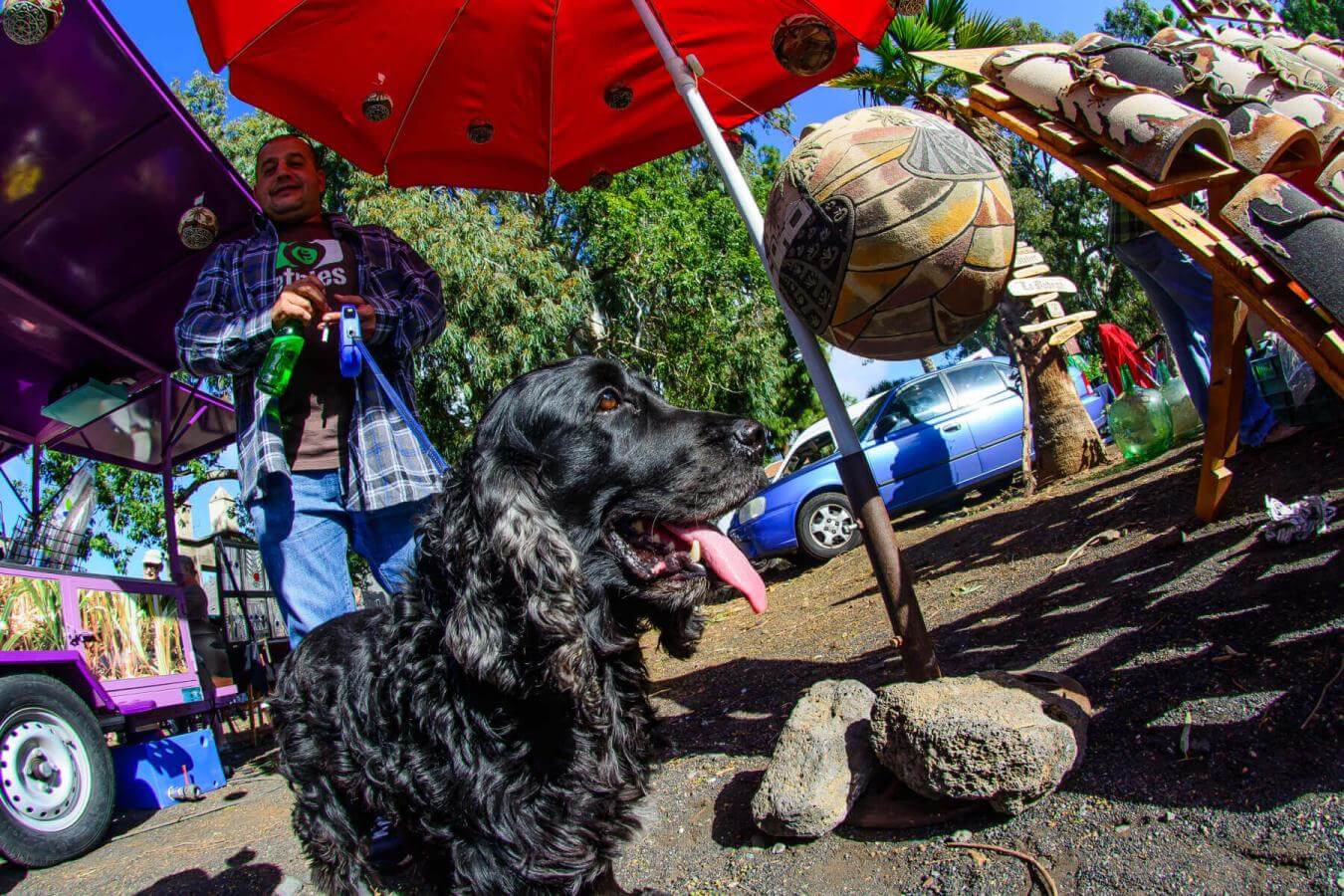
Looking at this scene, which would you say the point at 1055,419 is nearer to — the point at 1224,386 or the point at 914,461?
the point at 914,461

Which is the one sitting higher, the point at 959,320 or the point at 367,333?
the point at 367,333

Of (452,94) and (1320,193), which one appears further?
(452,94)

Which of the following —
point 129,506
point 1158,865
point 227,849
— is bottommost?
point 1158,865

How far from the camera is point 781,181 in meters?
2.85

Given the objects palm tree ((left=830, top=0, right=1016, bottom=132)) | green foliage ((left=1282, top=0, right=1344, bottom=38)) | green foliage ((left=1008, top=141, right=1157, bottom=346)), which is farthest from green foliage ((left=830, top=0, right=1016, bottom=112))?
green foliage ((left=1282, top=0, right=1344, bottom=38))

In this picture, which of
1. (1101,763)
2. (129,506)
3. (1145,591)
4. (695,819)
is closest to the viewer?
(1101,763)

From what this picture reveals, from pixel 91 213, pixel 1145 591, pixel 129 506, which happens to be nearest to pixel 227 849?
pixel 91 213

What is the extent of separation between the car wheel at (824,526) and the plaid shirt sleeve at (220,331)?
28.5 feet

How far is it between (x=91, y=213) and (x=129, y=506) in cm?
1709

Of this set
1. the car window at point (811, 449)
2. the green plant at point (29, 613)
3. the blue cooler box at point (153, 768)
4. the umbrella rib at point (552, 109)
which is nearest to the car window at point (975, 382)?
the car window at point (811, 449)

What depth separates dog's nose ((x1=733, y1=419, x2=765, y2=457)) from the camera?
7.53 feet

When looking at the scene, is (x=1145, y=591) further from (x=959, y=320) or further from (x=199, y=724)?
(x=199, y=724)

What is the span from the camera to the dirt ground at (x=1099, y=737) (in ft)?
6.47

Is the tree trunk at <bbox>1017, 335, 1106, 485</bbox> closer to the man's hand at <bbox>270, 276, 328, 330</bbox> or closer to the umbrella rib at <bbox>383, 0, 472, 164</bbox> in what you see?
the umbrella rib at <bbox>383, 0, 472, 164</bbox>
